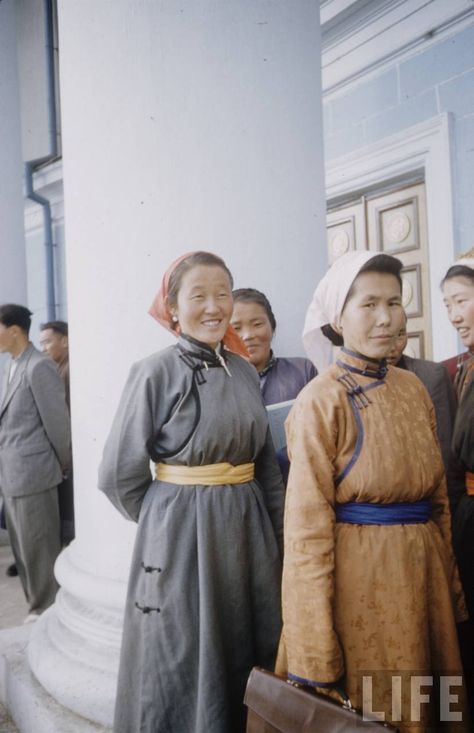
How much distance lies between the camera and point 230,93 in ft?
7.54

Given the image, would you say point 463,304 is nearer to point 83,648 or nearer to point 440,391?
point 440,391

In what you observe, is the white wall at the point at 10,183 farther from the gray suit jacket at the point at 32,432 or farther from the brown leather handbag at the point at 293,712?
the brown leather handbag at the point at 293,712

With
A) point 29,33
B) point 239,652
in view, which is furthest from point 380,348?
point 29,33

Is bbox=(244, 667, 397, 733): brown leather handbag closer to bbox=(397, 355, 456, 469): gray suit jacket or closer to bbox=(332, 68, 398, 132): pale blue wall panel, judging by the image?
bbox=(397, 355, 456, 469): gray suit jacket

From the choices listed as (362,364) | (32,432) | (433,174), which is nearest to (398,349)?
(362,364)

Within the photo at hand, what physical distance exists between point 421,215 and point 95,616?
113 inches

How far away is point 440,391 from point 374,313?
2.84 ft

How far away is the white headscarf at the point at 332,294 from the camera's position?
1.57 meters

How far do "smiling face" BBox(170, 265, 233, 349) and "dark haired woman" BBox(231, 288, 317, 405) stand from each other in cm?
47

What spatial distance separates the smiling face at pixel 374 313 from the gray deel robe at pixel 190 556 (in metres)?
0.48

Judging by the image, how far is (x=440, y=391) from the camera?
228cm

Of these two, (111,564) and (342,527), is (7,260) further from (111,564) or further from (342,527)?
(342,527)

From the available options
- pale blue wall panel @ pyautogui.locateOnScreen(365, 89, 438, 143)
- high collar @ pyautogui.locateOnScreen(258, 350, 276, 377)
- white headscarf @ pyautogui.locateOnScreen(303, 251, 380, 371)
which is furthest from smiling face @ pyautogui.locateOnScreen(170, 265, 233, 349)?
pale blue wall panel @ pyautogui.locateOnScreen(365, 89, 438, 143)

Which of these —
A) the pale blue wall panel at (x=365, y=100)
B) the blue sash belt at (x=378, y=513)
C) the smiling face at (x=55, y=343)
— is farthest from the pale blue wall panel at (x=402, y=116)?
the smiling face at (x=55, y=343)
